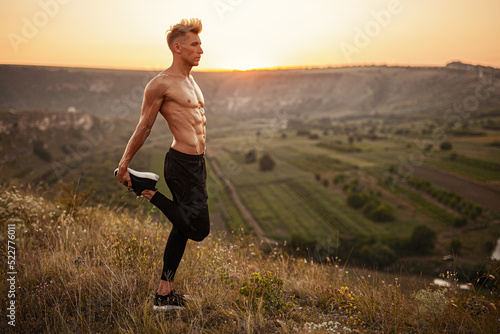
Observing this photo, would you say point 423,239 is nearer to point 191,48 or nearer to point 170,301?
point 170,301

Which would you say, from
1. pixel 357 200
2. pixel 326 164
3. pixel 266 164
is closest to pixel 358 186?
pixel 357 200

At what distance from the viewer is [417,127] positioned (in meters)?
104

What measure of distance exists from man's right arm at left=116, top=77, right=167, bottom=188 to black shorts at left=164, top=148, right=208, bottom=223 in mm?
343

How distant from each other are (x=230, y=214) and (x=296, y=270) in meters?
42.3

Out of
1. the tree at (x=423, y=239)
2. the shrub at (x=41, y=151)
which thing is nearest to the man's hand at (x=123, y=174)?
the tree at (x=423, y=239)

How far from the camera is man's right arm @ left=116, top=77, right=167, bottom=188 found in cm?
277

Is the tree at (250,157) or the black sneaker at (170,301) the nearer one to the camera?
the black sneaker at (170,301)

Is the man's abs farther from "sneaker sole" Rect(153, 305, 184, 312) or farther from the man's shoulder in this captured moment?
"sneaker sole" Rect(153, 305, 184, 312)

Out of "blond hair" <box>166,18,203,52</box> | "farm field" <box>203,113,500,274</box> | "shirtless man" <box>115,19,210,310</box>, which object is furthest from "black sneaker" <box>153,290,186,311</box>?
"farm field" <box>203,113,500,274</box>

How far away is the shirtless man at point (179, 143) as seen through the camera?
2855 mm

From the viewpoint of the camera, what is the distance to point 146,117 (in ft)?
9.34

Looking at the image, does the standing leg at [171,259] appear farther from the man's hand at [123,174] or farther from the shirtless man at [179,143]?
the man's hand at [123,174]

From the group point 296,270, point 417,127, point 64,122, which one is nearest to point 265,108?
point 417,127

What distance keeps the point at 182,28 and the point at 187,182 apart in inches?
62.3
